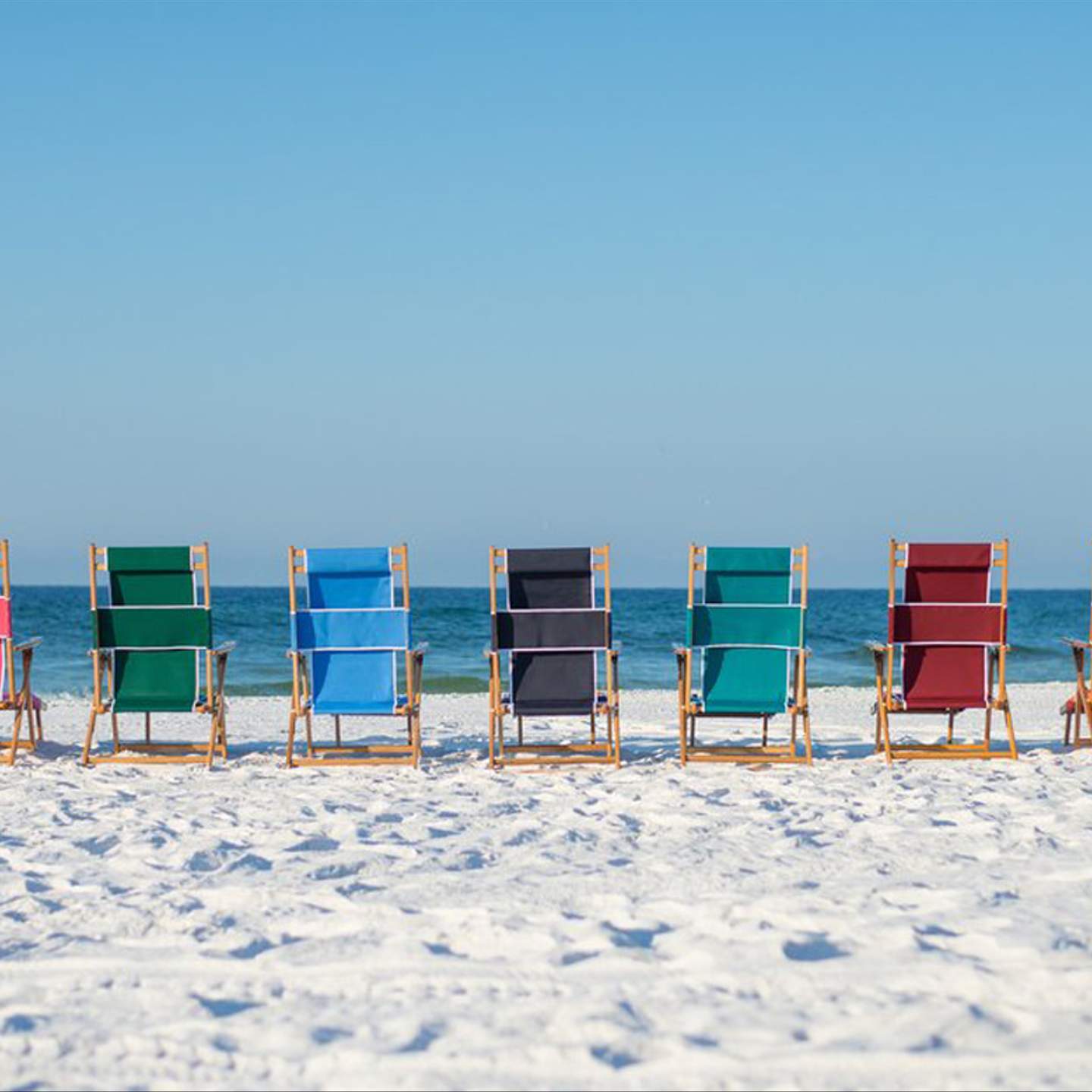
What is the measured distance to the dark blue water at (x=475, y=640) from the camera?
46.7 ft

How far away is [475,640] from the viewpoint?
2044 cm

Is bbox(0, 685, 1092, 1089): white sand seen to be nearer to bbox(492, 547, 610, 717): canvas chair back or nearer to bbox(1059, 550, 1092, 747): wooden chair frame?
bbox(492, 547, 610, 717): canvas chair back

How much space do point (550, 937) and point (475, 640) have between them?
17.3 m

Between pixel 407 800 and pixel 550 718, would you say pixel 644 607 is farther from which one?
pixel 407 800

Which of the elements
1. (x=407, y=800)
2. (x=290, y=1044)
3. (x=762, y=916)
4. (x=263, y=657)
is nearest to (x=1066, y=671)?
(x=263, y=657)

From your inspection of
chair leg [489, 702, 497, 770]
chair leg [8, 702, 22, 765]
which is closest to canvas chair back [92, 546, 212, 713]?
chair leg [8, 702, 22, 765]

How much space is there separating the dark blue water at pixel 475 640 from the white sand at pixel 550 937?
216 inches

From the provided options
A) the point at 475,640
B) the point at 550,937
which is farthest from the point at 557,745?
the point at 475,640

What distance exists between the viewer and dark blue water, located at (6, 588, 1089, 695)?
1423 cm

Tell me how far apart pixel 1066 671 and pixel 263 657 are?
9727 mm

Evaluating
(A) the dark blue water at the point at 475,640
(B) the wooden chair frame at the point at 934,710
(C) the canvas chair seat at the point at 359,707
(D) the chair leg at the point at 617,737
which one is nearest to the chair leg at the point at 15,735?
(C) the canvas chair seat at the point at 359,707

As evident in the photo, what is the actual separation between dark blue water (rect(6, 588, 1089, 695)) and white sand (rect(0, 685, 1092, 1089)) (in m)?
5.48

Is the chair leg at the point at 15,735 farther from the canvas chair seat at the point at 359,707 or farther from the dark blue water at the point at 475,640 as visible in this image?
the dark blue water at the point at 475,640

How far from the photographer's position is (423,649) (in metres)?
6.41
